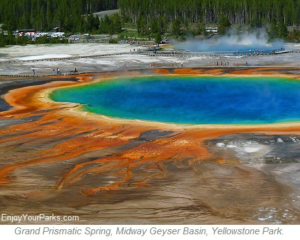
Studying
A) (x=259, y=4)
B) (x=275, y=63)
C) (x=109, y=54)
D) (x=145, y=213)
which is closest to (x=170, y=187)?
(x=145, y=213)

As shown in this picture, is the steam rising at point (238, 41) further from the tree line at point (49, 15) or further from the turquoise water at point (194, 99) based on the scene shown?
the turquoise water at point (194, 99)

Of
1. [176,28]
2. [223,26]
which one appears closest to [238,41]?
[223,26]

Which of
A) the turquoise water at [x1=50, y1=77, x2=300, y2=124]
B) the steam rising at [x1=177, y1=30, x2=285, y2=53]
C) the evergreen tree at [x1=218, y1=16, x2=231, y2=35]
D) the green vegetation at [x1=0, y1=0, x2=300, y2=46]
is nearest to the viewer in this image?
the turquoise water at [x1=50, y1=77, x2=300, y2=124]

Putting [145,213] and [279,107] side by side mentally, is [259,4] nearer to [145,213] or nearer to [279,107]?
[279,107]

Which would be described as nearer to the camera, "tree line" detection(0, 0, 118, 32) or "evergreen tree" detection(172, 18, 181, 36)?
"evergreen tree" detection(172, 18, 181, 36)

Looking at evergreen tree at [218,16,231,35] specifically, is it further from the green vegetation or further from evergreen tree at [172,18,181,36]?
evergreen tree at [172,18,181,36]

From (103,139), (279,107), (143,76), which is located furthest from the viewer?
(143,76)

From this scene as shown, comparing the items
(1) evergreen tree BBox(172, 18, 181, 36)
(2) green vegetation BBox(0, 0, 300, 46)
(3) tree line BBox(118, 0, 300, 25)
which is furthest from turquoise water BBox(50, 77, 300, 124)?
(3) tree line BBox(118, 0, 300, 25)

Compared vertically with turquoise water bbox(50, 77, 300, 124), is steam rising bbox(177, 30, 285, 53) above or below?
above
